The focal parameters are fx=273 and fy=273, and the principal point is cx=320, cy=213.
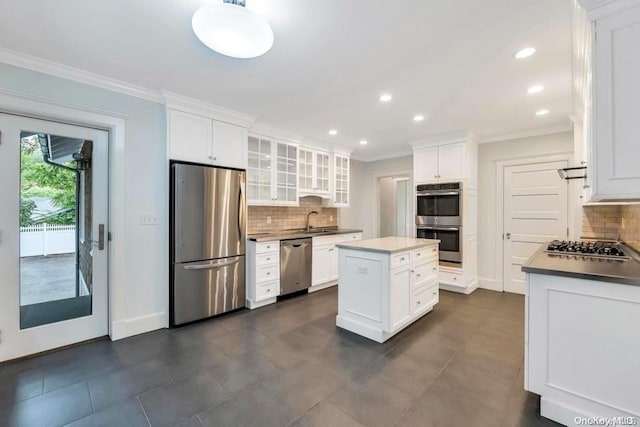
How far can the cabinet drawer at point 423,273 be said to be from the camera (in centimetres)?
302

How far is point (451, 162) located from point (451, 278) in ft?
6.04

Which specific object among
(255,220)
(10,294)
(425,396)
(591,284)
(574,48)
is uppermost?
(574,48)

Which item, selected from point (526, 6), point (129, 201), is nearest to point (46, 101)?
point (129, 201)

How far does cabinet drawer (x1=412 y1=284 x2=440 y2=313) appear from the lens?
3016 mm

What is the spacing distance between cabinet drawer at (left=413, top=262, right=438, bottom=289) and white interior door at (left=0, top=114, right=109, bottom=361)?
10.7ft

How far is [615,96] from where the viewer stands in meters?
1.37

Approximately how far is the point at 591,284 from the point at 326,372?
5.94ft

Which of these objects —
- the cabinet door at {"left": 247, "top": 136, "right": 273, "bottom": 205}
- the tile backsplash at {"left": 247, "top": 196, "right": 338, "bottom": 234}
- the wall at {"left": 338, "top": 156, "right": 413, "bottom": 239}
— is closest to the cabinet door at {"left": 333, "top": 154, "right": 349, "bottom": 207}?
the tile backsplash at {"left": 247, "top": 196, "right": 338, "bottom": 234}

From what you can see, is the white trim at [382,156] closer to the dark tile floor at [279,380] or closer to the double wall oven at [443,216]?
the double wall oven at [443,216]

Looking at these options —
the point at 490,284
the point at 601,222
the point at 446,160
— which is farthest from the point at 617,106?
the point at 490,284

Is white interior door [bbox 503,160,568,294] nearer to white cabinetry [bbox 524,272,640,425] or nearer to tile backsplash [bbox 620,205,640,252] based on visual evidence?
tile backsplash [bbox 620,205,640,252]

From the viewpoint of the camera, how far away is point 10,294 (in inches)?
90.6

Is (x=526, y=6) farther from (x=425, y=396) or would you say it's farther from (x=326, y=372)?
(x=326, y=372)

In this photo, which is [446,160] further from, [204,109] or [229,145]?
[204,109]
